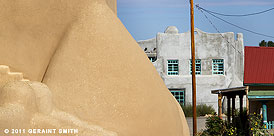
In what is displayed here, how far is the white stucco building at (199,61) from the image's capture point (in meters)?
27.1

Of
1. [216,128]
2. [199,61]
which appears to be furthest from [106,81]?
[199,61]

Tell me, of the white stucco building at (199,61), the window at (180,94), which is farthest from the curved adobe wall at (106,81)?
the window at (180,94)

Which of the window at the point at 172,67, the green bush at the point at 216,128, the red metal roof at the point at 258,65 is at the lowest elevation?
the green bush at the point at 216,128

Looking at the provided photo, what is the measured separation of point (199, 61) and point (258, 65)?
1408 centimetres

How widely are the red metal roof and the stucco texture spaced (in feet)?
28.4

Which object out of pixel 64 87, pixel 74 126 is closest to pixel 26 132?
pixel 74 126

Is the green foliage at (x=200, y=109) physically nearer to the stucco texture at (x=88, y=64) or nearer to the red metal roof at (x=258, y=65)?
the red metal roof at (x=258, y=65)

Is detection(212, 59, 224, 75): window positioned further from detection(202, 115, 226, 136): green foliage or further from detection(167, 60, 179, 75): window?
detection(202, 115, 226, 136): green foliage

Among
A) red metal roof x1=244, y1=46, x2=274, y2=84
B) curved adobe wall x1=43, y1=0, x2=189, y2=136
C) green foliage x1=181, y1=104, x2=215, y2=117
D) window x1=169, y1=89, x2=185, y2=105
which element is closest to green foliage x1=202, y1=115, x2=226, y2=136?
red metal roof x1=244, y1=46, x2=274, y2=84

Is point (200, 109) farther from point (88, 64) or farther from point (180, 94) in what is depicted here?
point (88, 64)

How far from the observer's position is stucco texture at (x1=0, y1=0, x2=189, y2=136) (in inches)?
172

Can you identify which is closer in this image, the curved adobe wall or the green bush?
the curved adobe wall

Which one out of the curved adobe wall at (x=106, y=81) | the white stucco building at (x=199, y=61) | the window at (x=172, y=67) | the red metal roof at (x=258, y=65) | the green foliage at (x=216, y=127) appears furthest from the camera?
the window at (x=172, y=67)

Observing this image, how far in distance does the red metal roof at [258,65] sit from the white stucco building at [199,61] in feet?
44.1
